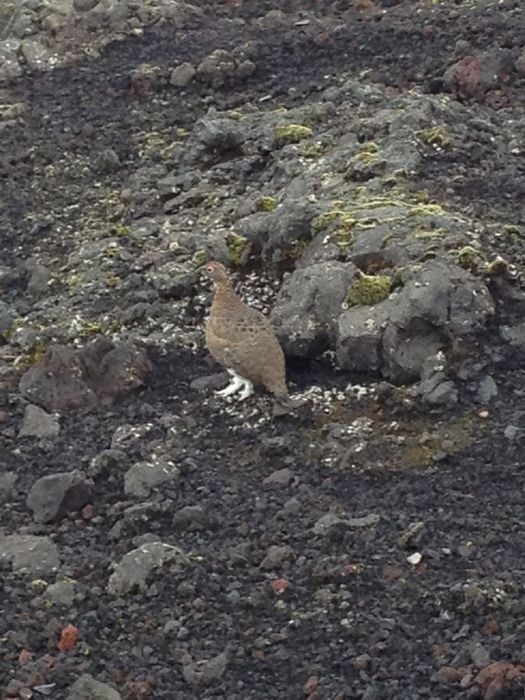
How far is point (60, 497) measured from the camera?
30.7ft

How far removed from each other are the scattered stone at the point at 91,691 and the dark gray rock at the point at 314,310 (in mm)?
3615

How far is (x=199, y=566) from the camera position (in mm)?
8531

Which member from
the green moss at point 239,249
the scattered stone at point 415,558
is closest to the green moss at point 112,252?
the green moss at point 239,249

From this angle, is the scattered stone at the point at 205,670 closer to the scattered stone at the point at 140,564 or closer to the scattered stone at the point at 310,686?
the scattered stone at the point at 310,686

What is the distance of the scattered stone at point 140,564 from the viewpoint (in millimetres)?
8414

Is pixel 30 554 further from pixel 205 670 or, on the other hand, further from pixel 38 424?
pixel 38 424

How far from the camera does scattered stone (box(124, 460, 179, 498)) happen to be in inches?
371

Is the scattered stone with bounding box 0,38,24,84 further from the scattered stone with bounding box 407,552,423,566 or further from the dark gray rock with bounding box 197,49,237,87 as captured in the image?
the scattered stone with bounding box 407,552,423,566

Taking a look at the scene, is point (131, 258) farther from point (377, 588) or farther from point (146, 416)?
point (377, 588)

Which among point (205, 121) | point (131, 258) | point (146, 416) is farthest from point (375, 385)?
point (205, 121)

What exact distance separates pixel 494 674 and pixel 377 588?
1202 millimetres

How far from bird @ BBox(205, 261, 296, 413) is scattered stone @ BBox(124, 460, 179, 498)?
37.3 inches

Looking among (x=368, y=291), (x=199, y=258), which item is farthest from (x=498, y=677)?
(x=199, y=258)

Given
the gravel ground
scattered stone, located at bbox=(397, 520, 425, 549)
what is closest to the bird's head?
the gravel ground
